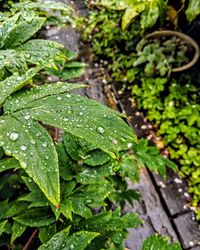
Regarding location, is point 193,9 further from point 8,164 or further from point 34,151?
point 34,151

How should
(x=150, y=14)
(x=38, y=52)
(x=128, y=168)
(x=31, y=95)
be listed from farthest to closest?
(x=150, y=14) → (x=128, y=168) → (x=38, y=52) → (x=31, y=95)

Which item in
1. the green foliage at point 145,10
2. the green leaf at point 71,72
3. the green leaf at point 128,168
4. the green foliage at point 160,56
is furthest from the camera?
the green foliage at point 160,56

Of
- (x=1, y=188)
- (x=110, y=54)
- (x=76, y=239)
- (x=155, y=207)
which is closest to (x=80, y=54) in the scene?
(x=110, y=54)

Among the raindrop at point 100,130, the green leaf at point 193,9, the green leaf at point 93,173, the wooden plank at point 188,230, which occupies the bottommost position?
the wooden plank at point 188,230

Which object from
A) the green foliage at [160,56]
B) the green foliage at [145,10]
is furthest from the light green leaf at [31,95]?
the green foliage at [160,56]

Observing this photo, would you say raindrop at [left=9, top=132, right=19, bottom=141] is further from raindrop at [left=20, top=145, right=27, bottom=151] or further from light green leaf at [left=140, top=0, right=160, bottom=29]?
light green leaf at [left=140, top=0, right=160, bottom=29]

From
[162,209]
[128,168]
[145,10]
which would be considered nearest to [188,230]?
[162,209]

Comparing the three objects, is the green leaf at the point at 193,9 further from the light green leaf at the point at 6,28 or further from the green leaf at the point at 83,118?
the green leaf at the point at 83,118
